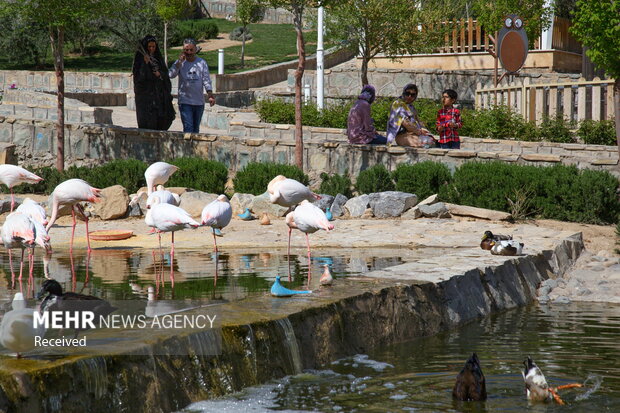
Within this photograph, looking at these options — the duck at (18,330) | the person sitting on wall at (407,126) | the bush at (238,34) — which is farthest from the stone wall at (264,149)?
the bush at (238,34)

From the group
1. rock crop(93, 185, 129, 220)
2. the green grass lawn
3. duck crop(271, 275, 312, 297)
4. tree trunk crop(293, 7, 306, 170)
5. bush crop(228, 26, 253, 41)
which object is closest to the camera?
duck crop(271, 275, 312, 297)

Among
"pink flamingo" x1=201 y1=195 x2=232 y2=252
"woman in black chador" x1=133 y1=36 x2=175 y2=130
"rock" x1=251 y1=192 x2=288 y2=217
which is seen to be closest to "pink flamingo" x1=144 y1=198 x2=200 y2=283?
"pink flamingo" x1=201 y1=195 x2=232 y2=252

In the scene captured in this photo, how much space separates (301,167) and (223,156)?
1.96 m

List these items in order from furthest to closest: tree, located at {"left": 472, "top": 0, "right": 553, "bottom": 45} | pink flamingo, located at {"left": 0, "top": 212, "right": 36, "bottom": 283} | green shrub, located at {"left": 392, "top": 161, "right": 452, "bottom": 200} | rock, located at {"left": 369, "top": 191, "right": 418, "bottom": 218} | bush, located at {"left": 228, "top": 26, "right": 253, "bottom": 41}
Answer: bush, located at {"left": 228, "top": 26, "right": 253, "bottom": 41} → tree, located at {"left": 472, "top": 0, "right": 553, "bottom": 45} → green shrub, located at {"left": 392, "top": 161, "right": 452, "bottom": 200} → rock, located at {"left": 369, "top": 191, "right": 418, "bottom": 218} → pink flamingo, located at {"left": 0, "top": 212, "right": 36, "bottom": 283}

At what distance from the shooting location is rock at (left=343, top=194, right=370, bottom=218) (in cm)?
1589

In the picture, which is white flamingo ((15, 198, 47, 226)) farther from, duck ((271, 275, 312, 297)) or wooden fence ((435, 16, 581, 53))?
wooden fence ((435, 16, 581, 53))

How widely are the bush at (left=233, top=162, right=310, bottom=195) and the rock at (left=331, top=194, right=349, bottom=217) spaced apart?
1.15m

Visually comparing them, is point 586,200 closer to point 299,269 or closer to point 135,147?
point 299,269

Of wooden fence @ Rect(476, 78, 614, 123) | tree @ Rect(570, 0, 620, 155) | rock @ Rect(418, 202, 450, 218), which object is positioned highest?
tree @ Rect(570, 0, 620, 155)

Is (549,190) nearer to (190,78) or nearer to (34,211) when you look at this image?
A: (190,78)

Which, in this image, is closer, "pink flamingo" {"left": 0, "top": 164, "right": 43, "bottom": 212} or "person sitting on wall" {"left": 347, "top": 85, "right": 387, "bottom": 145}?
"pink flamingo" {"left": 0, "top": 164, "right": 43, "bottom": 212}

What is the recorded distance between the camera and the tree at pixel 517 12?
31.7m

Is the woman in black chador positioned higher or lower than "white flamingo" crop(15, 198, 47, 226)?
higher

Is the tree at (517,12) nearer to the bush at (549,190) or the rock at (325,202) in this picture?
the bush at (549,190)
